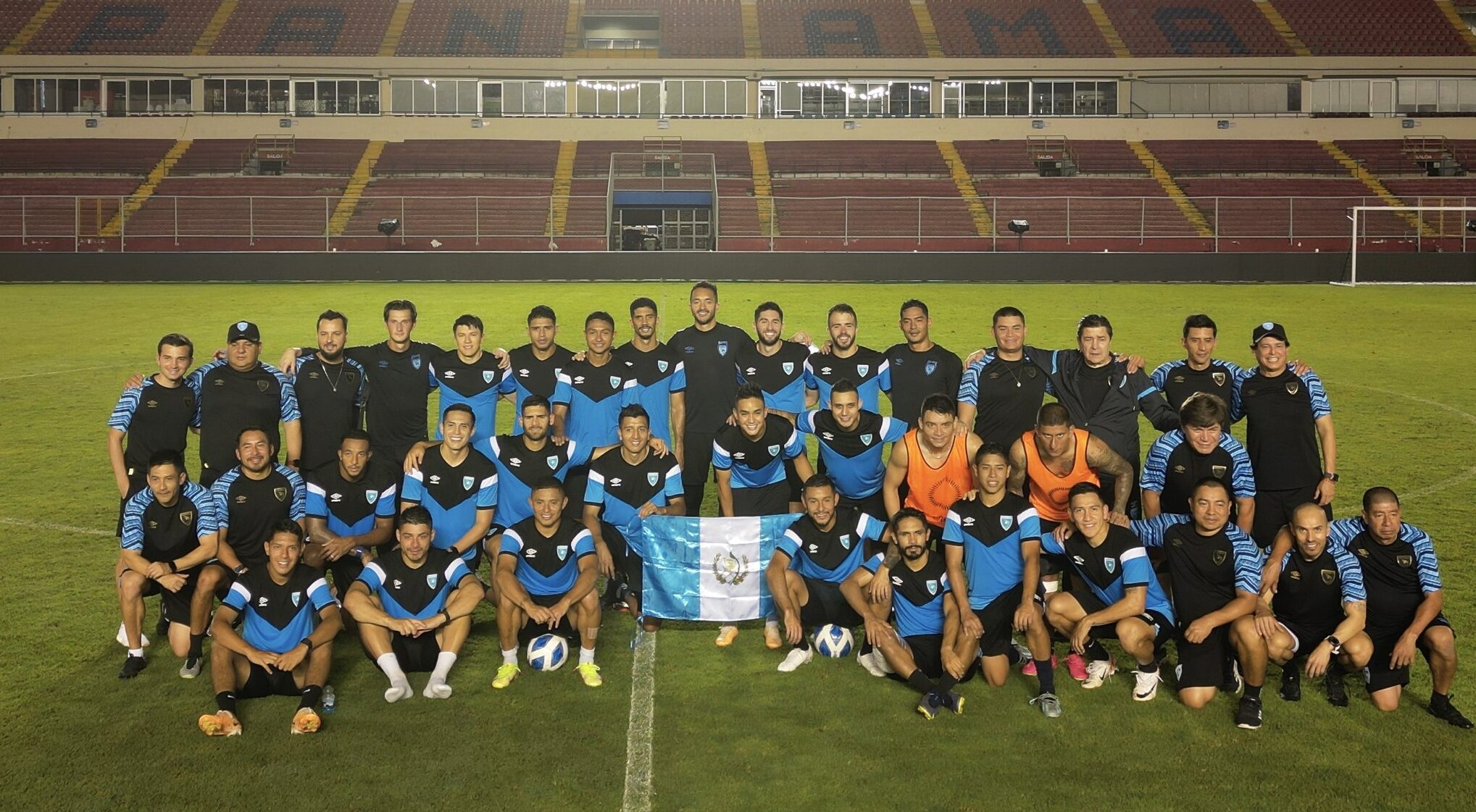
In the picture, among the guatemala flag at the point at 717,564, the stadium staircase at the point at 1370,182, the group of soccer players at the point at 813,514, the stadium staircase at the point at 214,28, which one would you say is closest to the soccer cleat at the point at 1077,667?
the group of soccer players at the point at 813,514

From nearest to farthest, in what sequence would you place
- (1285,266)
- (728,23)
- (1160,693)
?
(1160,693)
(1285,266)
(728,23)

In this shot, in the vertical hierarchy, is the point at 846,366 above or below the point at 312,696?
above

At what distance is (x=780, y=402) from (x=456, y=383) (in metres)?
2.47

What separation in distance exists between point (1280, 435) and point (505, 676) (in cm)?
513

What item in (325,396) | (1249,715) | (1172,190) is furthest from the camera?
(1172,190)

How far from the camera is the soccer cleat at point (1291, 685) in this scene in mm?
6379

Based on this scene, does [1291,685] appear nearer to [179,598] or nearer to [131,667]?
[179,598]

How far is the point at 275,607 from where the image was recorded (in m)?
6.51

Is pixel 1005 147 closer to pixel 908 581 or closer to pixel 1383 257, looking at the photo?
pixel 1383 257

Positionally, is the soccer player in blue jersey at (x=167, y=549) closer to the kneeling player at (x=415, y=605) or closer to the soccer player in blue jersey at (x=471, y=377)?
the kneeling player at (x=415, y=605)

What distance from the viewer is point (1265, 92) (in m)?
47.0

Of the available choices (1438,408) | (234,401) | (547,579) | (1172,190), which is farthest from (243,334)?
(1172,190)

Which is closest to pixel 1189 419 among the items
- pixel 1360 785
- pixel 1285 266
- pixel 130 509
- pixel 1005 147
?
pixel 1360 785

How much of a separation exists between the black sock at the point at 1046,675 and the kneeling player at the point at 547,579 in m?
2.40
